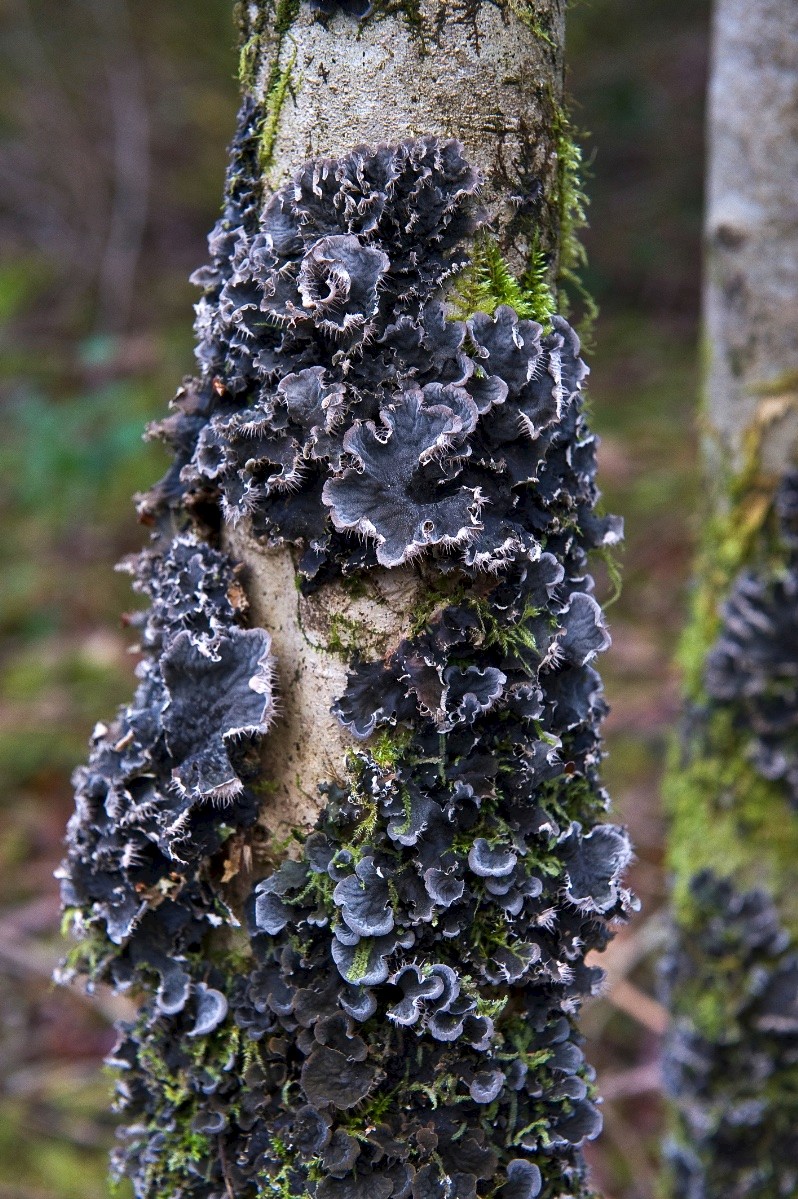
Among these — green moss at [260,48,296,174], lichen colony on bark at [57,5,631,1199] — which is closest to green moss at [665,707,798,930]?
lichen colony on bark at [57,5,631,1199]

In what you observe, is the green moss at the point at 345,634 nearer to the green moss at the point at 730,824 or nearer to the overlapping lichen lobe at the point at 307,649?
the overlapping lichen lobe at the point at 307,649

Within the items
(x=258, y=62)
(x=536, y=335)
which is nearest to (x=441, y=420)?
(x=536, y=335)

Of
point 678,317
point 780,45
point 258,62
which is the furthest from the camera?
point 678,317

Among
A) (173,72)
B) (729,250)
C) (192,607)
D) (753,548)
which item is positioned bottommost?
(192,607)

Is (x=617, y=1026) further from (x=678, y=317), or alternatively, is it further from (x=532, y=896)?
(x=678, y=317)

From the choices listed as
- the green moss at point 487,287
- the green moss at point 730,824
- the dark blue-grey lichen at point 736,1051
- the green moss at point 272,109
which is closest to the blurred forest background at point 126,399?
the green moss at point 730,824

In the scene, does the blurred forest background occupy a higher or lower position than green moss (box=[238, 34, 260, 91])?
higher

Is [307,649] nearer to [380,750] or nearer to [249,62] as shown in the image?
[380,750]

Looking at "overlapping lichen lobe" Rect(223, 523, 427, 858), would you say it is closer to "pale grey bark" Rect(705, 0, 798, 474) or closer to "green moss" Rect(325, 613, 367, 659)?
"green moss" Rect(325, 613, 367, 659)
